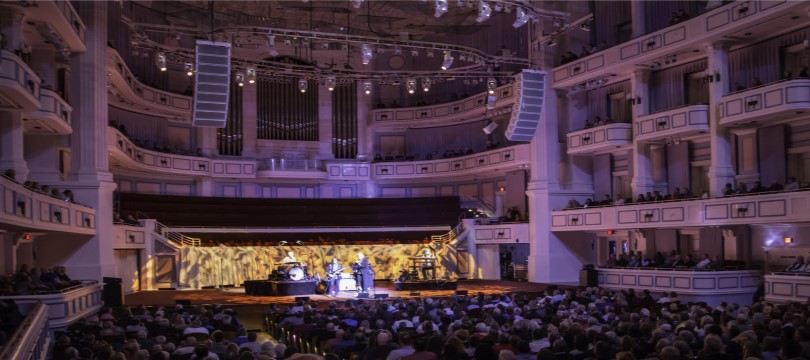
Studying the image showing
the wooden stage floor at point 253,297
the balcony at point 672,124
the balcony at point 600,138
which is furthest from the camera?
the balcony at point 600,138

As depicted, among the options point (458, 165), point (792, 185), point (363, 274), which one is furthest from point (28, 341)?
point (458, 165)

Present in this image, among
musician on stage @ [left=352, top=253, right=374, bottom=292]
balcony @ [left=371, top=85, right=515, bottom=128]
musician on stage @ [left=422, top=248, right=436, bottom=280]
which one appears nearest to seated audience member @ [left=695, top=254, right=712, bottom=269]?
musician on stage @ [left=422, top=248, right=436, bottom=280]

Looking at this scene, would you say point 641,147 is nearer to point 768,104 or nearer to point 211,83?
point 768,104

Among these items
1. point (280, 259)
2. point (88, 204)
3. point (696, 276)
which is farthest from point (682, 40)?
point (88, 204)

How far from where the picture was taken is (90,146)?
75.8 feet

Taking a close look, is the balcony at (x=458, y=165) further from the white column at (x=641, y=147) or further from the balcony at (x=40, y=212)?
the balcony at (x=40, y=212)

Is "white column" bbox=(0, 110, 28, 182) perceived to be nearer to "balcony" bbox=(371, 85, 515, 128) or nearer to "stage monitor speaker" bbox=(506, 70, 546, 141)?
"stage monitor speaker" bbox=(506, 70, 546, 141)

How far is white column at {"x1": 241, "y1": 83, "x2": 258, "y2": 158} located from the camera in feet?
122

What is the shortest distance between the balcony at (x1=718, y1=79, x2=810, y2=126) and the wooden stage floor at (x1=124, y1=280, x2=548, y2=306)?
310 inches

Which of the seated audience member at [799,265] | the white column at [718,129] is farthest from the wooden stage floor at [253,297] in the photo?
the seated audience member at [799,265]

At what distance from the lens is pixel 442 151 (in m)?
38.9

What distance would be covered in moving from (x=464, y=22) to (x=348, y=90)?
6337 millimetres

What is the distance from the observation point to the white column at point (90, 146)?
22859 millimetres

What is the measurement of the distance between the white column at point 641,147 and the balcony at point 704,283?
4.22 m
